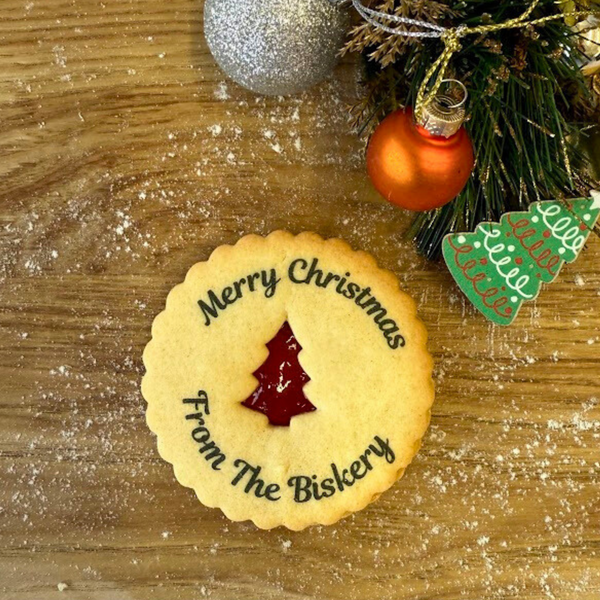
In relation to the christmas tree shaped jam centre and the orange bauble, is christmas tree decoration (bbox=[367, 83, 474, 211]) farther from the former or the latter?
the christmas tree shaped jam centre

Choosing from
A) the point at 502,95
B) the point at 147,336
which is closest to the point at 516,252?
the point at 502,95

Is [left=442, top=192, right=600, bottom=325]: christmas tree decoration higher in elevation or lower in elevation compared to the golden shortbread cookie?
higher

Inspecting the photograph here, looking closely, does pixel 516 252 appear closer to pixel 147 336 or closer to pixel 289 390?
pixel 289 390

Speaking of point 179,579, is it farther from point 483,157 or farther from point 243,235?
point 483,157

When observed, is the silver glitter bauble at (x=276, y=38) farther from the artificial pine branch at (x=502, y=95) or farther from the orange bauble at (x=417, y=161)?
the orange bauble at (x=417, y=161)

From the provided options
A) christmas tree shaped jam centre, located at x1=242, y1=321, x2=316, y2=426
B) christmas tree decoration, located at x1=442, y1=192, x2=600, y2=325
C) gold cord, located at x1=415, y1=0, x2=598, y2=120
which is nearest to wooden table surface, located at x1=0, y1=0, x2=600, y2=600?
christmas tree decoration, located at x1=442, y1=192, x2=600, y2=325

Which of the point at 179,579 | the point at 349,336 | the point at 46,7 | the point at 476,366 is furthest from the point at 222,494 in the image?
the point at 46,7
